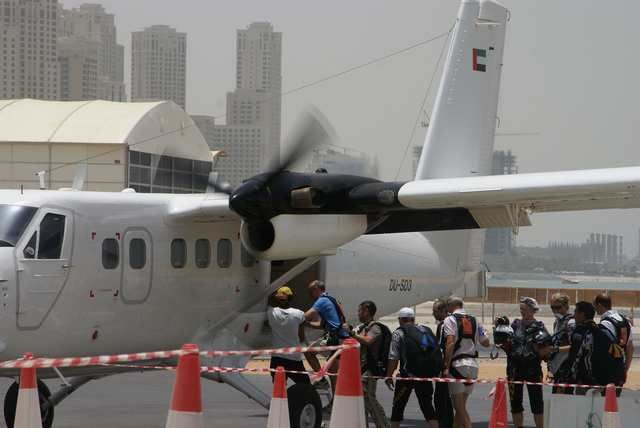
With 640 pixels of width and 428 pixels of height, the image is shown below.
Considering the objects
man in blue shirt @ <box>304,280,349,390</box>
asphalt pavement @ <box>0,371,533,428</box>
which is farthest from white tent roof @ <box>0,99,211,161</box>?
man in blue shirt @ <box>304,280,349,390</box>

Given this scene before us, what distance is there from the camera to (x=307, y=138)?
14.5 metres

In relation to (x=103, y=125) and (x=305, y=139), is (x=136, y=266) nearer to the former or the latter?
(x=305, y=139)

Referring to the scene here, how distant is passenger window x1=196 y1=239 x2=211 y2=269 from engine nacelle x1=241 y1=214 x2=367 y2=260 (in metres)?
0.56

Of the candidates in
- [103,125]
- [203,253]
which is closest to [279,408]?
[203,253]

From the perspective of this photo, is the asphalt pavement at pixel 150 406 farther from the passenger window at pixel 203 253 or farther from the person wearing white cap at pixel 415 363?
the person wearing white cap at pixel 415 363

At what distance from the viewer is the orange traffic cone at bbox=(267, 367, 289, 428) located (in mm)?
9219

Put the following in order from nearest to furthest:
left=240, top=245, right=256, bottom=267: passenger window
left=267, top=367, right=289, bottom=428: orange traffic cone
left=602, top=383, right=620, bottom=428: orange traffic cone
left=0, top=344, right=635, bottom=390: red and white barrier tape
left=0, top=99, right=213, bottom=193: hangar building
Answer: left=0, top=344, right=635, bottom=390: red and white barrier tape, left=267, top=367, right=289, bottom=428: orange traffic cone, left=602, top=383, right=620, bottom=428: orange traffic cone, left=240, top=245, right=256, bottom=267: passenger window, left=0, top=99, right=213, bottom=193: hangar building

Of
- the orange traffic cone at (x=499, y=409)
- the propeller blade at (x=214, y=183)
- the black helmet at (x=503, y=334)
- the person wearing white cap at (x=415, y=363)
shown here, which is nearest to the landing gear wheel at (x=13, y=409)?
the propeller blade at (x=214, y=183)

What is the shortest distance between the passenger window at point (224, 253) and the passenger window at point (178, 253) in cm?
61

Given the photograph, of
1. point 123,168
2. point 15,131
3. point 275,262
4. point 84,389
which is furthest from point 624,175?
point 15,131

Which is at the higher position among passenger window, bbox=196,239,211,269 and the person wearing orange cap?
passenger window, bbox=196,239,211,269

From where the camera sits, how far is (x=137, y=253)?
13.8 m

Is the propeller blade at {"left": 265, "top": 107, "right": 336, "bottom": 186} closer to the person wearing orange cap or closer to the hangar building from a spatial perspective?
the person wearing orange cap

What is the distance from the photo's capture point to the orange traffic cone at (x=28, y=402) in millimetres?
7883
